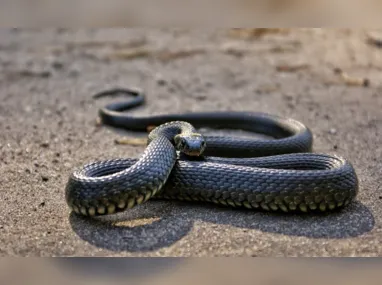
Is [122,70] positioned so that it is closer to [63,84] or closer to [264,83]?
[63,84]

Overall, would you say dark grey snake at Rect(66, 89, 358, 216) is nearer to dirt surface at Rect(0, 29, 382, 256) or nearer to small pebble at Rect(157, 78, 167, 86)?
dirt surface at Rect(0, 29, 382, 256)

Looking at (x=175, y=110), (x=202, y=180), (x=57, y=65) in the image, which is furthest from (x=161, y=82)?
(x=202, y=180)

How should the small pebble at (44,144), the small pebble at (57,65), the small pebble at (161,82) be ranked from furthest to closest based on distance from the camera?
the small pebble at (57,65), the small pebble at (161,82), the small pebble at (44,144)

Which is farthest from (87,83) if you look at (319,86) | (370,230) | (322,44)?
(370,230)

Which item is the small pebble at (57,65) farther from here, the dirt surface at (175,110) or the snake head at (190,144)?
the snake head at (190,144)

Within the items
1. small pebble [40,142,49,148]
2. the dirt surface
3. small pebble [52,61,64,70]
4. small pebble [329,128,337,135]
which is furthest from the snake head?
small pebble [52,61,64,70]

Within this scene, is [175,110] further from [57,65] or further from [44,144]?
[57,65]

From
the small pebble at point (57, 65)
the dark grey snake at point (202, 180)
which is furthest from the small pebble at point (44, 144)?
the small pebble at point (57, 65)
